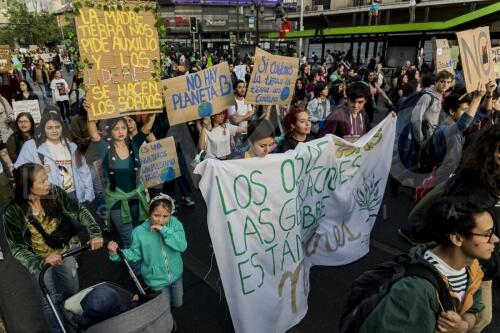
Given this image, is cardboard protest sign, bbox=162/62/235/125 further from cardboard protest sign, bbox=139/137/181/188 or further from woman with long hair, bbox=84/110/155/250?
woman with long hair, bbox=84/110/155/250

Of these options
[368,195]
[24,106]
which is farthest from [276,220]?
[24,106]

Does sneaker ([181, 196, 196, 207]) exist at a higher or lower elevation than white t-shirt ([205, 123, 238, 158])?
lower

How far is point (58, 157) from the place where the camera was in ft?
12.1

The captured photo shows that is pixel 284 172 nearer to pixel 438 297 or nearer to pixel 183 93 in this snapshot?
pixel 438 297

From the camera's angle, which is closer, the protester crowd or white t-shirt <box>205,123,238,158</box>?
the protester crowd

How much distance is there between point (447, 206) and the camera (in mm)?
1688

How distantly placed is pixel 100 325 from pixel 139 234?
35.2 inches

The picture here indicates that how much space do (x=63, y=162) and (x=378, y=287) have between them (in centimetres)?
327

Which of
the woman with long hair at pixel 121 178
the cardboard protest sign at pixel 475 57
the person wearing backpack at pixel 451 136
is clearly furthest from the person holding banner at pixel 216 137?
the cardboard protest sign at pixel 475 57

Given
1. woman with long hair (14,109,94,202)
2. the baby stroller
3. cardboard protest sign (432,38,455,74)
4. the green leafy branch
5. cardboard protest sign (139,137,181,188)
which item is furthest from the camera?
cardboard protest sign (432,38,455,74)

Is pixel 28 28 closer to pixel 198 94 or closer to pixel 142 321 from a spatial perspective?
pixel 198 94

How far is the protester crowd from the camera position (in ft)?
5.23

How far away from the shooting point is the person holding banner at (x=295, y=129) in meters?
3.55

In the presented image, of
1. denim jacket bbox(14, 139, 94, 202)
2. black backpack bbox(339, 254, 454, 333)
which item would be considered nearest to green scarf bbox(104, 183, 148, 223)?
denim jacket bbox(14, 139, 94, 202)
